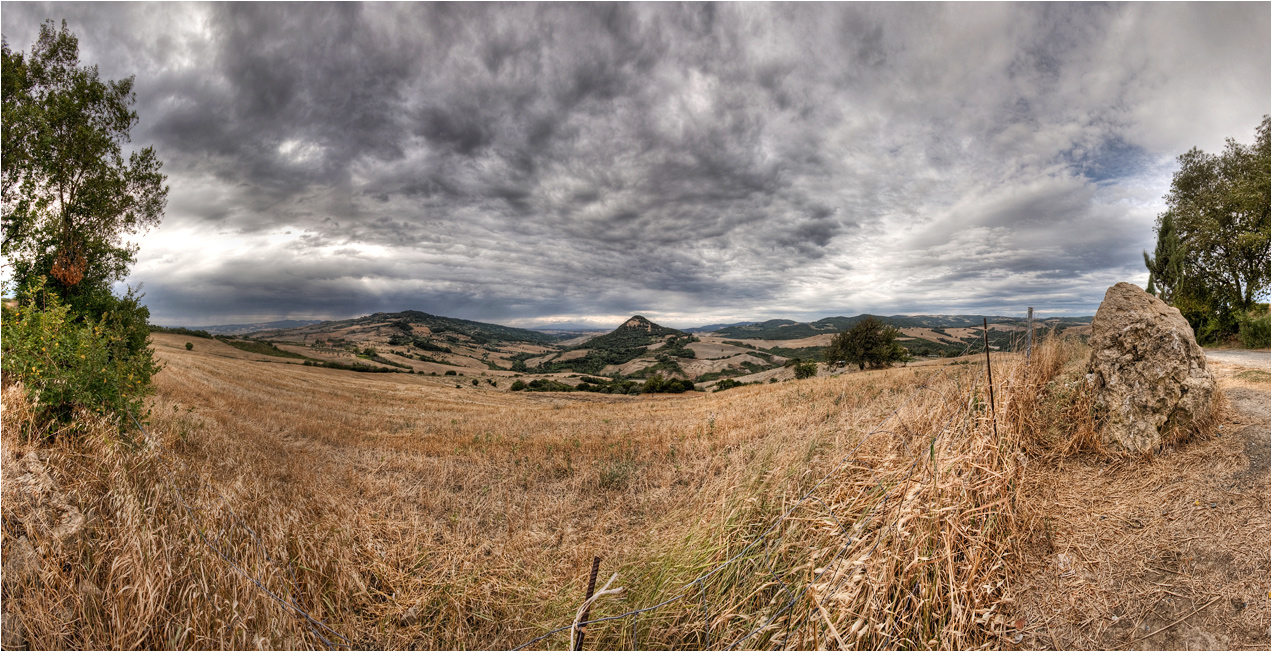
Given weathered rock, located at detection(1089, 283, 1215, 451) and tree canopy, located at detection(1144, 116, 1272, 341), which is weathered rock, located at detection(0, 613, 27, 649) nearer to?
weathered rock, located at detection(1089, 283, 1215, 451)

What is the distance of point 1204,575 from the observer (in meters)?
3.76

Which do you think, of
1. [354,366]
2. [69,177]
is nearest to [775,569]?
[69,177]

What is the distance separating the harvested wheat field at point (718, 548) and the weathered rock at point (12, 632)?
0.03 metres

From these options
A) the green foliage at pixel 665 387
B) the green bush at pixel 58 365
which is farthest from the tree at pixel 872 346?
the green bush at pixel 58 365

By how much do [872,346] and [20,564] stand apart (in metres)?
48.4

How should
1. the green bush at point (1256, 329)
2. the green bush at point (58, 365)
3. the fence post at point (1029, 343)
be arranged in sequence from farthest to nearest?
1. the green bush at point (1256, 329)
2. the fence post at point (1029, 343)
3. the green bush at point (58, 365)

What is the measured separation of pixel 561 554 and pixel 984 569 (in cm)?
478

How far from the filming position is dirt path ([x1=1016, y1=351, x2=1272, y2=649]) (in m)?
3.38

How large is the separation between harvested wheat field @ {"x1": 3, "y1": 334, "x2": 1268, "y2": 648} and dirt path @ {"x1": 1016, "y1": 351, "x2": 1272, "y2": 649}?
28 mm

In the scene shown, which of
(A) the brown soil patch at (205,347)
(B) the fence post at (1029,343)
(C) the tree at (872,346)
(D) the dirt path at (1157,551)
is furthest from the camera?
(A) the brown soil patch at (205,347)

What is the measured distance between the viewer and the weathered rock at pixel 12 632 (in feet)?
11.2

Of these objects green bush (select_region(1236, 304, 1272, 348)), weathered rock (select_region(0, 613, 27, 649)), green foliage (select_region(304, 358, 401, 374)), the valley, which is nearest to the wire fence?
weathered rock (select_region(0, 613, 27, 649))

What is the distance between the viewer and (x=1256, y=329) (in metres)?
21.1

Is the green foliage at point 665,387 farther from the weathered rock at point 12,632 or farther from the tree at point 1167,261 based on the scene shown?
the weathered rock at point 12,632
